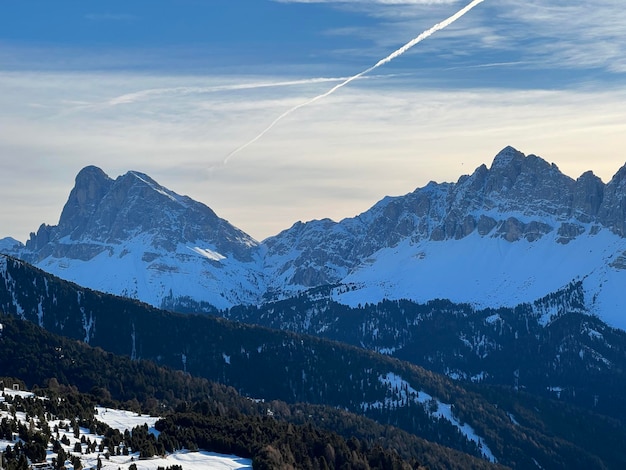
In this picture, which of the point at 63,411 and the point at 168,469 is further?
the point at 63,411

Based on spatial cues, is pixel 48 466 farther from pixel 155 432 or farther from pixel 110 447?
pixel 155 432

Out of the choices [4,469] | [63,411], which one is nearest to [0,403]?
[63,411]

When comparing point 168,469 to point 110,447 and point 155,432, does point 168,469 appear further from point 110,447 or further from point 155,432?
point 155,432

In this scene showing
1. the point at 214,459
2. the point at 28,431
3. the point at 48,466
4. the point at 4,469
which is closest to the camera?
the point at 4,469

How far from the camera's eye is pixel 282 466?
627ft

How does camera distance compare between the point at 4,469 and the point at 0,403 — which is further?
the point at 0,403

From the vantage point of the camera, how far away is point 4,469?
144250 millimetres

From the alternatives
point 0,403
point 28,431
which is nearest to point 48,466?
point 28,431

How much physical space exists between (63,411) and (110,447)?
26093mm

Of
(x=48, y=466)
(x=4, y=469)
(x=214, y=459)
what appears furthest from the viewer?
(x=214, y=459)

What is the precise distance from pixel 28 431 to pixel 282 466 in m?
44.2

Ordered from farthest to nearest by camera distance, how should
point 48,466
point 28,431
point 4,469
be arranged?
point 28,431 < point 48,466 < point 4,469

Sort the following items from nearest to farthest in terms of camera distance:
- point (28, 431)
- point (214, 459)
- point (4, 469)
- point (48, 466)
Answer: point (4, 469), point (48, 466), point (28, 431), point (214, 459)

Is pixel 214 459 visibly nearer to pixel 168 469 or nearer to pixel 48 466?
pixel 168 469
